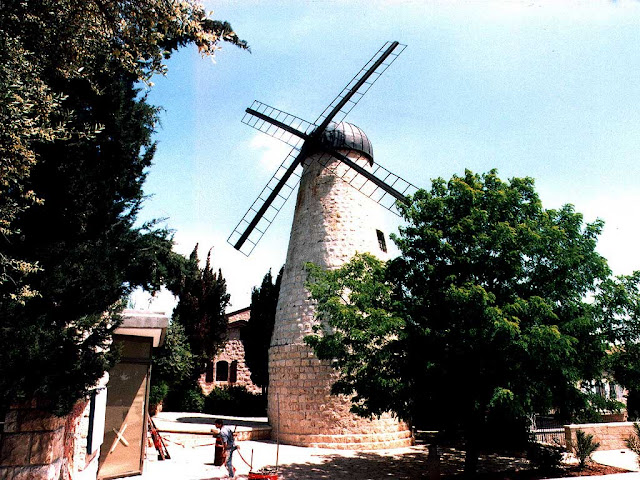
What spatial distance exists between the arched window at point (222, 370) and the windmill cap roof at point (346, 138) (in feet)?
41.8

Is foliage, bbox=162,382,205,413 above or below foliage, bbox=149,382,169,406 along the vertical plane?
below

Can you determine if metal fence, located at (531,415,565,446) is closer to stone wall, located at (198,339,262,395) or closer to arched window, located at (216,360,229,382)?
stone wall, located at (198,339,262,395)

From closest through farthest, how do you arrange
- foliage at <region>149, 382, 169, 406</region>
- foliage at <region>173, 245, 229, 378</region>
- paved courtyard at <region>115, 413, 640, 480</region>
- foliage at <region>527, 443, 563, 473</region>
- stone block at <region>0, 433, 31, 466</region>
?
stone block at <region>0, 433, 31, 466</region>, paved courtyard at <region>115, 413, 640, 480</region>, foliage at <region>527, 443, 563, 473</region>, foliage at <region>149, 382, 169, 406</region>, foliage at <region>173, 245, 229, 378</region>

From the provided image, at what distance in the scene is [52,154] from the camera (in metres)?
4.38

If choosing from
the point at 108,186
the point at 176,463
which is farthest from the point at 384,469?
the point at 108,186

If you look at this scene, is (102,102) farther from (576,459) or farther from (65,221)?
(576,459)

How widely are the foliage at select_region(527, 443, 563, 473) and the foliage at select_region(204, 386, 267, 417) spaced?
11554mm

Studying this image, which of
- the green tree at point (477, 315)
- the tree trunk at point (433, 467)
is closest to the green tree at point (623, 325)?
the green tree at point (477, 315)

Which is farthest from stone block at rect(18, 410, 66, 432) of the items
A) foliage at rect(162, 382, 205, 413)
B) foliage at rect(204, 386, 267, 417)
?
foliage at rect(162, 382, 205, 413)

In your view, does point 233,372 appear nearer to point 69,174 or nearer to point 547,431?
point 547,431

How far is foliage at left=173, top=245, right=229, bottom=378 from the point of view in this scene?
18.3 metres

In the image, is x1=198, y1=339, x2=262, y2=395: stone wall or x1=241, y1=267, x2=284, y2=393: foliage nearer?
x1=241, y1=267, x2=284, y2=393: foliage


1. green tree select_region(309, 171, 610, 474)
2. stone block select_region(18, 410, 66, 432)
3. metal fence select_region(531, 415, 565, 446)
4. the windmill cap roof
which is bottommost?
metal fence select_region(531, 415, 565, 446)

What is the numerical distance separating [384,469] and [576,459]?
15.1 feet
